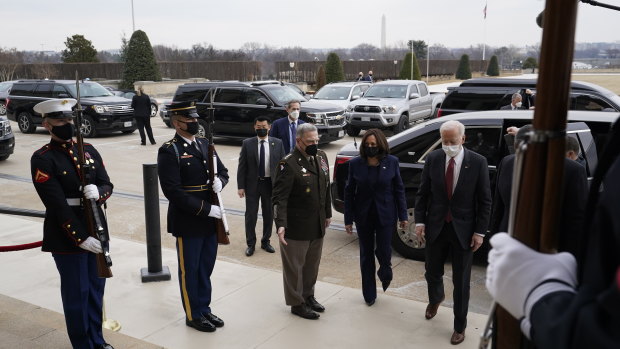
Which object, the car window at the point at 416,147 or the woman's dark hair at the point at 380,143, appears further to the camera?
the car window at the point at 416,147

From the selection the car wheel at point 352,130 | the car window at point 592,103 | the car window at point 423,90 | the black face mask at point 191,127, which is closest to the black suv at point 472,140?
the black face mask at point 191,127

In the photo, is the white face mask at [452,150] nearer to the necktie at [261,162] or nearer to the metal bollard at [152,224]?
the necktie at [261,162]

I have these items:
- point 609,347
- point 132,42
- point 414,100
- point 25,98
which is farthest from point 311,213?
point 132,42

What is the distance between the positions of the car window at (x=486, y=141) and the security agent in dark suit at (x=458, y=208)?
180 centimetres

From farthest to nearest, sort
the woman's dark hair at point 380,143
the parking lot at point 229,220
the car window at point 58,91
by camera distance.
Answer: the car window at point 58,91, the parking lot at point 229,220, the woman's dark hair at point 380,143

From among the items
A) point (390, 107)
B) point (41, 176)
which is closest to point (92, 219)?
point (41, 176)

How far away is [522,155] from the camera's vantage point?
1.71 metres

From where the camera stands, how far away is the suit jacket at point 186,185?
4914mm

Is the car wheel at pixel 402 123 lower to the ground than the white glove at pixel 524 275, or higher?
lower

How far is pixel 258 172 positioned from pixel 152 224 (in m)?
1.60

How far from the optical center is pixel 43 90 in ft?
68.0

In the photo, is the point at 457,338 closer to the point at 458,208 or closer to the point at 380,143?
the point at 458,208

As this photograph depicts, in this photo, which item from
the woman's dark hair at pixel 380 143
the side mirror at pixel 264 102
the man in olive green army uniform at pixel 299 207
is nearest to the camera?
the man in olive green army uniform at pixel 299 207

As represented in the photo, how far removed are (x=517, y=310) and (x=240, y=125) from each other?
51.0 ft
